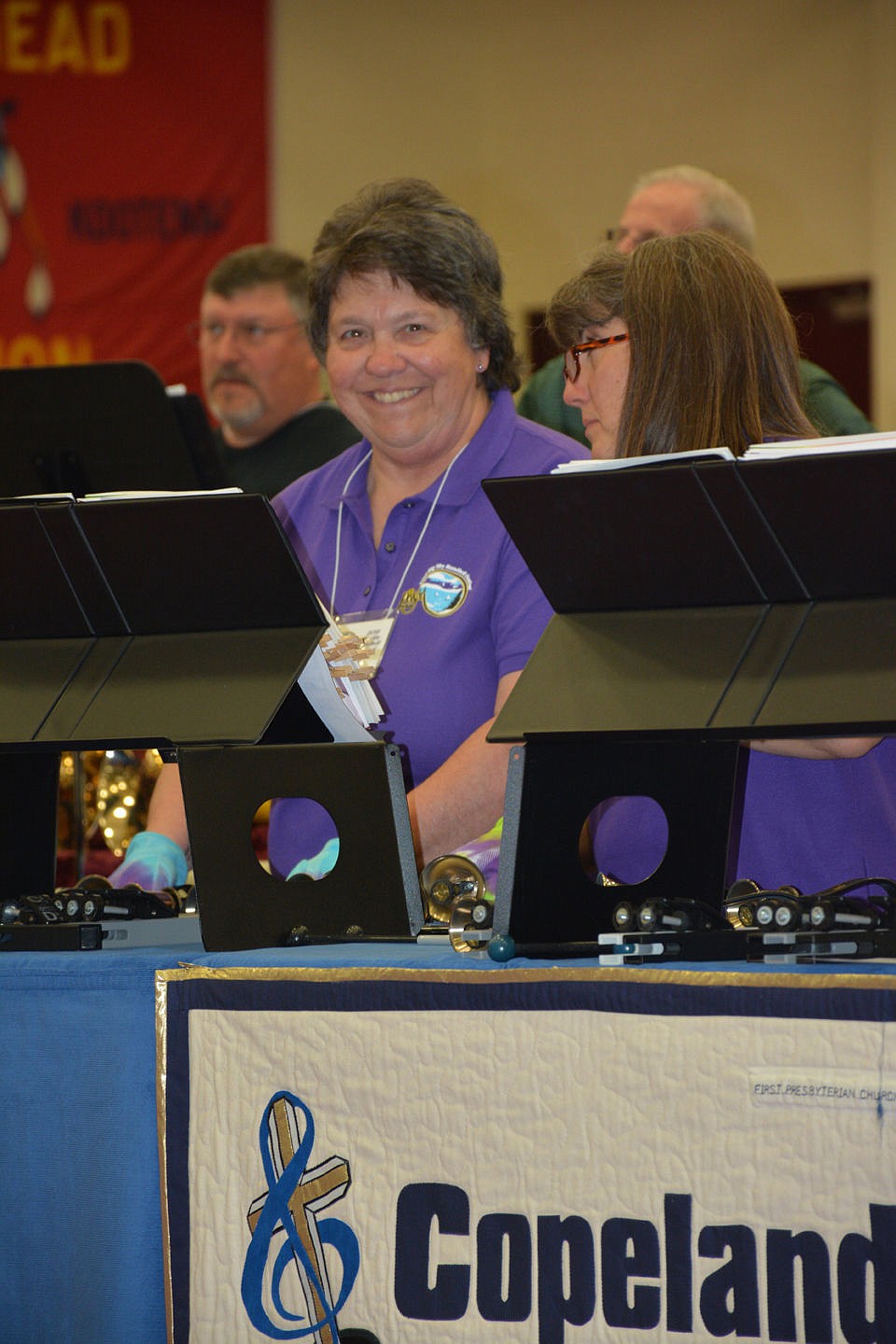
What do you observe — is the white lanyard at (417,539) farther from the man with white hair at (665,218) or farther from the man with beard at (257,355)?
the man with beard at (257,355)

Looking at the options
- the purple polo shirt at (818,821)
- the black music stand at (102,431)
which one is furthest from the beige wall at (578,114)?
the purple polo shirt at (818,821)

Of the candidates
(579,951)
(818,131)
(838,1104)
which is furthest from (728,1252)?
(818,131)

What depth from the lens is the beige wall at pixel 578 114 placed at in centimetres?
595

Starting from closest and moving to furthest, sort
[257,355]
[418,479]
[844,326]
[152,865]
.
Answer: [152,865] < [418,479] < [257,355] < [844,326]

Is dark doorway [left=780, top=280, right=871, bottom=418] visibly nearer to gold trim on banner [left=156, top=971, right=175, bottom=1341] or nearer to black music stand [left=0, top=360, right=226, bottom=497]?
black music stand [left=0, top=360, right=226, bottom=497]

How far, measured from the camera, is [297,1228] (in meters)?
1.21

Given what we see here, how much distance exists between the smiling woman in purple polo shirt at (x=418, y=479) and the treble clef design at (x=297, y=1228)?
2.25 feet

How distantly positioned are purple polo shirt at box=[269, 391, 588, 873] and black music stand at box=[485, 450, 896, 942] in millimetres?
575

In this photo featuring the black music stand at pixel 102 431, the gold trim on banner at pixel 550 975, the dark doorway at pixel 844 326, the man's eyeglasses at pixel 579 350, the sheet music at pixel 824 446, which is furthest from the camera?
the dark doorway at pixel 844 326

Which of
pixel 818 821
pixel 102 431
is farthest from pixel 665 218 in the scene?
pixel 818 821

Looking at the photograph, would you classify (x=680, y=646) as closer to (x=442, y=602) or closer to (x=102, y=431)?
(x=442, y=602)

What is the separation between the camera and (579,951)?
4.06 feet

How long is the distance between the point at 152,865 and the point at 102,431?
109 centimetres

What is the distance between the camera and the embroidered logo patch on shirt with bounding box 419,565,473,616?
6.55 feet
